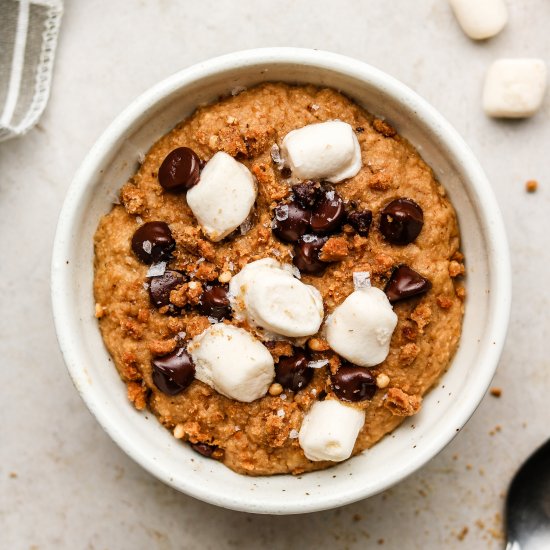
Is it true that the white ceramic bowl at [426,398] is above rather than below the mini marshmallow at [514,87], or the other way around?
below

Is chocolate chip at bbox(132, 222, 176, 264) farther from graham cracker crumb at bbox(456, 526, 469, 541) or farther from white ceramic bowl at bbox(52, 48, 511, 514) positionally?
graham cracker crumb at bbox(456, 526, 469, 541)

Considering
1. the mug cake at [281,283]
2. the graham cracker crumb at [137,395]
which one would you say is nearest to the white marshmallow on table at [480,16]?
the mug cake at [281,283]

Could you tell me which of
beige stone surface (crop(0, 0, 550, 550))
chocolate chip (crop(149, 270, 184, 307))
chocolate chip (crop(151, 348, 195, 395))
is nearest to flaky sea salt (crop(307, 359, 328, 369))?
chocolate chip (crop(151, 348, 195, 395))

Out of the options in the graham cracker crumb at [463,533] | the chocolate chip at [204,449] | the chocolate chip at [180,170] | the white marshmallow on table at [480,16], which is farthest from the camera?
the graham cracker crumb at [463,533]

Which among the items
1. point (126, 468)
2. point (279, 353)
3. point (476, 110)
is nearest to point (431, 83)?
point (476, 110)

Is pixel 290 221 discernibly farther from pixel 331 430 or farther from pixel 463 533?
pixel 463 533

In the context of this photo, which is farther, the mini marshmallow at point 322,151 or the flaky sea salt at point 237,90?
the flaky sea salt at point 237,90

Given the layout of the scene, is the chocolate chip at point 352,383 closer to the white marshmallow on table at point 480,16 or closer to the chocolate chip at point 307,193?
the chocolate chip at point 307,193
